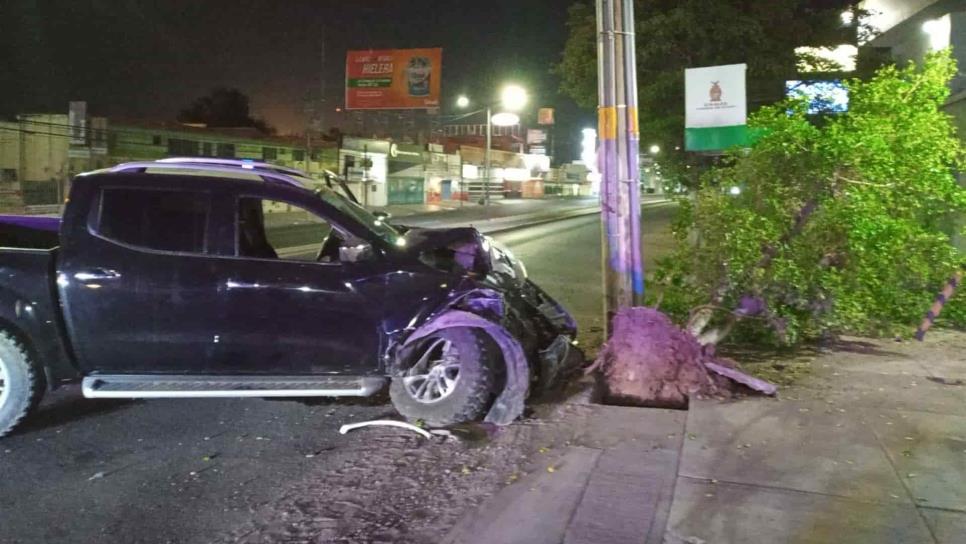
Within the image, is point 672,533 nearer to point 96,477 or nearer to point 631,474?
point 631,474

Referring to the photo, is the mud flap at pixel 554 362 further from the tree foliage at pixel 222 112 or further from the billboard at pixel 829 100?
the tree foliage at pixel 222 112

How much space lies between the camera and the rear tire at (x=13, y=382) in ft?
17.7

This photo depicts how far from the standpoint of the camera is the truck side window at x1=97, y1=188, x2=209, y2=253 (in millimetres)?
5648

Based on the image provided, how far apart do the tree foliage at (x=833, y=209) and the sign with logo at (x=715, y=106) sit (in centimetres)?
447

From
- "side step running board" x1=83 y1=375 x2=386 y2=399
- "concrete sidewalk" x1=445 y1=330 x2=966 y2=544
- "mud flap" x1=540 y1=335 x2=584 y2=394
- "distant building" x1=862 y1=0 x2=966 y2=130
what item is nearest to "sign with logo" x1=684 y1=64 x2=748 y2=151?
"distant building" x1=862 y1=0 x2=966 y2=130

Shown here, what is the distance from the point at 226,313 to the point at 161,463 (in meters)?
1.05

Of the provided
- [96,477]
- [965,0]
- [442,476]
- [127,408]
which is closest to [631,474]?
[442,476]

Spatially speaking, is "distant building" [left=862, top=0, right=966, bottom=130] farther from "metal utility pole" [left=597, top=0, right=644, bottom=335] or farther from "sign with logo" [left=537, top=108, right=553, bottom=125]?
"sign with logo" [left=537, top=108, right=553, bottom=125]

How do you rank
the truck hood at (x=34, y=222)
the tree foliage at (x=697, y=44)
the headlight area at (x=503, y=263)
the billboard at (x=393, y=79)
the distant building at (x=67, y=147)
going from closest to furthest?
the headlight area at (x=503, y=263), the truck hood at (x=34, y=222), the tree foliage at (x=697, y=44), the distant building at (x=67, y=147), the billboard at (x=393, y=79)

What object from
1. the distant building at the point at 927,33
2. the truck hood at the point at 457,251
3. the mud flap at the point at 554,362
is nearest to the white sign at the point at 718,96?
the distant building at the point at 927,33

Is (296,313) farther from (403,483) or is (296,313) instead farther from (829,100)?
(829,100)

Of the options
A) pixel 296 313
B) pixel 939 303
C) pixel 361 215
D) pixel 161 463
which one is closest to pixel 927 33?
pixel 939 303

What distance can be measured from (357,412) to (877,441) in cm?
368

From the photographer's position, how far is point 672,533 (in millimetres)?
4059
